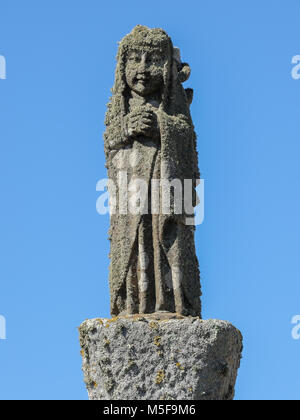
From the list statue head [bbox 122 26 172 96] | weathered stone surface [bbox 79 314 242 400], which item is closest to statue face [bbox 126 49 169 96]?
statue head [bbox 122 26 172 96]

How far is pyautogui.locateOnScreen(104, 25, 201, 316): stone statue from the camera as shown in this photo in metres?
15.0

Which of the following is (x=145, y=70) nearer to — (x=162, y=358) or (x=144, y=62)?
(x=144, y=62)

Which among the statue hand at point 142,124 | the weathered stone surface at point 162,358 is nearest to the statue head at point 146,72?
the statue hand at point 142,124

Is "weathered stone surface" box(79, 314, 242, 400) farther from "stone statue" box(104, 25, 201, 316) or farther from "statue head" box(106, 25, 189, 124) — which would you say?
"statue head" box(106, 25, 189, 124)

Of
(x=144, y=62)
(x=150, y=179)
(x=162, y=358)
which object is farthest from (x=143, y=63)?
(x=162, y=358)

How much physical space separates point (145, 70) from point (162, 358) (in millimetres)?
3952

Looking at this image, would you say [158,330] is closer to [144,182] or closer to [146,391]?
[146,391]

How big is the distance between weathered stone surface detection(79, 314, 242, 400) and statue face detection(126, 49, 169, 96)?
10.5 feet

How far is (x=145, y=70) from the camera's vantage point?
15680 mm

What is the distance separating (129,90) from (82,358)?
3683mm

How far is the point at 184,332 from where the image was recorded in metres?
14.2

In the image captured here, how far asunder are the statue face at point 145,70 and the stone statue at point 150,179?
0.5 inches
